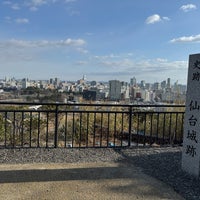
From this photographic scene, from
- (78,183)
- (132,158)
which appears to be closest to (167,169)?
(132,158)

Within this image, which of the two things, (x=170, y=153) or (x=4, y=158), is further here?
(x=170, y=153)

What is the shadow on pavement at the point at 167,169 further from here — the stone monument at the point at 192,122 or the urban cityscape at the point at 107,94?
the urban cityscape at the point at 107,94

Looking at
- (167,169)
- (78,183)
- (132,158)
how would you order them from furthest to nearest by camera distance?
(132,158)
(167,169)
(78,183)

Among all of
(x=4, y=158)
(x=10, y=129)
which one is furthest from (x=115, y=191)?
(x=10, y=129)

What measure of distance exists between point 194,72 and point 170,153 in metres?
2.22

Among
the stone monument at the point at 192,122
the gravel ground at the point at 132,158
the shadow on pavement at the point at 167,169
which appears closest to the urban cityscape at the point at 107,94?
the gravel ground at the point at 132,158

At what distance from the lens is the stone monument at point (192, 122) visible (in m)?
5.31

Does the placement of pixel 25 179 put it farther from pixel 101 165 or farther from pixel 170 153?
pixel 170 153

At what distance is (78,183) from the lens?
182 inches

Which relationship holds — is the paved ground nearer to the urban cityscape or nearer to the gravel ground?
the gravel ground

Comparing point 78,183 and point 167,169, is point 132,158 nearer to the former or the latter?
point 167,169

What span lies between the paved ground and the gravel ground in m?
0.28

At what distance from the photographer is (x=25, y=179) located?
470 cm

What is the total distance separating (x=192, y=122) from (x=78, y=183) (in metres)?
2.25
